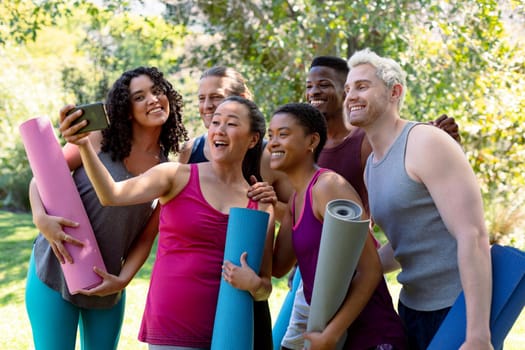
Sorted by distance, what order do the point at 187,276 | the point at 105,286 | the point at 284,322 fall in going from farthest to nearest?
1. the point at 284,322
2. the point at 105,286
3. the point at 187,276

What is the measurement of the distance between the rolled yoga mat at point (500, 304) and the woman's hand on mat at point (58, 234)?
163cm

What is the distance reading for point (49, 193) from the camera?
3152 mm

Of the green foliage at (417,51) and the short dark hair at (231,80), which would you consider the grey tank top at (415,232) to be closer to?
the short dark hair at (231,80)

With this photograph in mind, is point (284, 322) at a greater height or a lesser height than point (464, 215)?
lesser

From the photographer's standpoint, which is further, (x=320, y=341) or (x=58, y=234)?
(x=58, y=234)

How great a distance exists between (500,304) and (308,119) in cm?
112

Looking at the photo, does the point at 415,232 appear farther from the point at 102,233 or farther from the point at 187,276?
the point at 102,233

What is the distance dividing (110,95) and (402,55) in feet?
22.5

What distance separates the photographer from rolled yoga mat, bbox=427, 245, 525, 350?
96.0 inches

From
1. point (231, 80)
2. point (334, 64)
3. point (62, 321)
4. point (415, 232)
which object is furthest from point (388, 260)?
point (62, 321)

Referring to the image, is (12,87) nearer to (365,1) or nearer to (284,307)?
(365,1)

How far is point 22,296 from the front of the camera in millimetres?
7988

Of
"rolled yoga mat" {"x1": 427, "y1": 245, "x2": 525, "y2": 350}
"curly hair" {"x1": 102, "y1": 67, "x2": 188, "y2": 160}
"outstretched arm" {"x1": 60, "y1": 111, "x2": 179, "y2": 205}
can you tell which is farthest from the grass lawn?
"rolled yoga mat" {"x1": 427, "y1": 245, "x2": 525, "y2": 350}

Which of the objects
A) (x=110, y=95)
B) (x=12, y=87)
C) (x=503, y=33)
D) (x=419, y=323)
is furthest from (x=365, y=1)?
(x=12, y=87)
